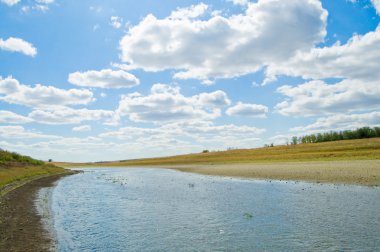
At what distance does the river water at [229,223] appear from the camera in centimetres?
1486

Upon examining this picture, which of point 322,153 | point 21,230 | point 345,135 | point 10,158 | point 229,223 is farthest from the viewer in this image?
point 345,135

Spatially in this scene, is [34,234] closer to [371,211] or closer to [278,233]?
[278,233]

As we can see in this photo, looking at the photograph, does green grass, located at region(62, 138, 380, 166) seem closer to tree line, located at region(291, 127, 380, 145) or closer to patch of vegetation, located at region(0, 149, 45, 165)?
tree line, located at region(291, 127, 380, 145)

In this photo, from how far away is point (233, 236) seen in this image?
16297 mm

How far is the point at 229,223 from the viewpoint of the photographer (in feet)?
62.5

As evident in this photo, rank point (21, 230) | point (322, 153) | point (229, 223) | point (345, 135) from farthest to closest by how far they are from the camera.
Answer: point (345, 135)
point (322, 153)
point (229, 223)
point (21, 230)

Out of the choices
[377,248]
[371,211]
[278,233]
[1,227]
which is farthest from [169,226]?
[371,211]

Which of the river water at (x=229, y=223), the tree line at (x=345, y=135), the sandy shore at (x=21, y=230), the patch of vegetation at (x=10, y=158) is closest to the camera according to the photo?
the sandy shore at (x=21, y=230)


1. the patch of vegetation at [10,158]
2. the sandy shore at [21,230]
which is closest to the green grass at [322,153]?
the patch of vegetation at [10,158]

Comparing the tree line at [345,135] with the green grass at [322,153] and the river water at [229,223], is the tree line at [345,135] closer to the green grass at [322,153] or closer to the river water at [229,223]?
the green grass at [322,153]

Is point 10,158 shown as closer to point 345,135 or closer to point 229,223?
point 229,223

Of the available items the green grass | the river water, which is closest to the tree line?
the green grass

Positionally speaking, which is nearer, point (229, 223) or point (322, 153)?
point (229, 223)

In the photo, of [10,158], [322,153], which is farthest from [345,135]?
[10,158]
